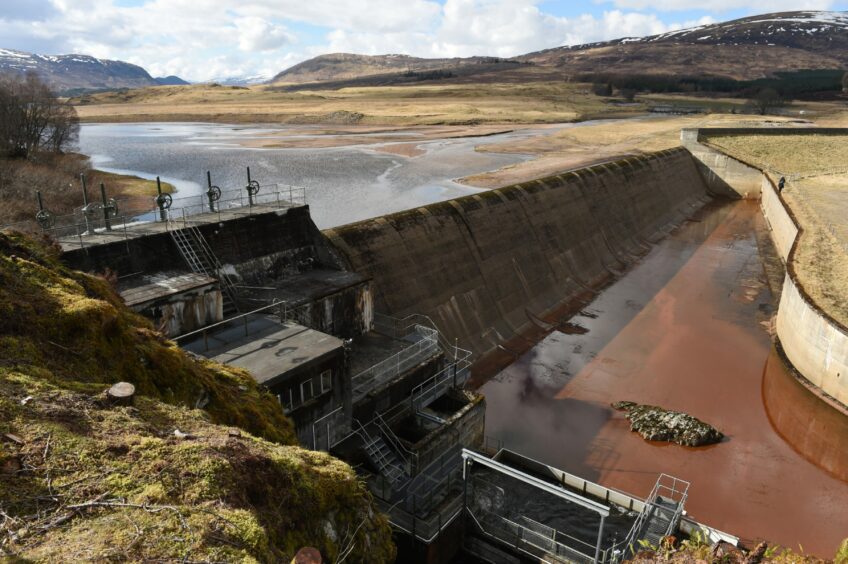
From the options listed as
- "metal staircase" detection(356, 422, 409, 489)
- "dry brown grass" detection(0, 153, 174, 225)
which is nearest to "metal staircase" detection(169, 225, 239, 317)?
"metal staircase" detection(356, 422, 409, 489)

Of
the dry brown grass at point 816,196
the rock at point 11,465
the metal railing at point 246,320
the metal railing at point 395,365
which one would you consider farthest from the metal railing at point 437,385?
the dry brown grass at point 816,196

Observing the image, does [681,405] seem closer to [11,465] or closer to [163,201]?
[163,201]

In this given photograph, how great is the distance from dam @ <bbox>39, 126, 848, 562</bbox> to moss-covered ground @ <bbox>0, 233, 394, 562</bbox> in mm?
4459

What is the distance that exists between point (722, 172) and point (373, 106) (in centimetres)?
8173

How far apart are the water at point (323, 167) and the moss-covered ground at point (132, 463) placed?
28.2 metres

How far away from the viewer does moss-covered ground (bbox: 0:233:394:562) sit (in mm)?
5922

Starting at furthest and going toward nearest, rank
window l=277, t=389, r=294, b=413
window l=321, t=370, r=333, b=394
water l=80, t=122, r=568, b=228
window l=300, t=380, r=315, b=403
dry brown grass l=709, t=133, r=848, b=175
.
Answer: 1. dry brown grass l=709, t=133, r=848, b=175
2. water l=80, t=122, r=568, b=228
3. window l=321, t=370, r=333, b=394
4. window l=300, t=380, r=315, b=403
5. window l=277, t=389, r=294, b=413

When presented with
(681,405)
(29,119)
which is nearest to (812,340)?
(681,405)

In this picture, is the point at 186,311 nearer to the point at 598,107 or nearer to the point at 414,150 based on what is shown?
the point at 414,150

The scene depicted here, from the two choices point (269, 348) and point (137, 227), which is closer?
point (269, 348)

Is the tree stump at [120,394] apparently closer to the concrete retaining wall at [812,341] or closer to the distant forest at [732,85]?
the concrete retaining wall at [812,341]

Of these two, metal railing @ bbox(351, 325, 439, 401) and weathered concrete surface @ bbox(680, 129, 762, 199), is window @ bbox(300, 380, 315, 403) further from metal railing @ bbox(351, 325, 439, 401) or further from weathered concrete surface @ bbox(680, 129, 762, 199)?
weathered concrete surface @ bbox(680, 129, 762, 199)

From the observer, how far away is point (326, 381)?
1540 centimetres

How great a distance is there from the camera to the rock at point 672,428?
22.2 m
